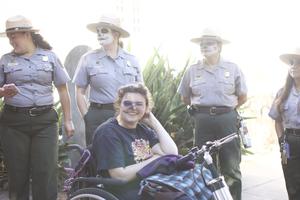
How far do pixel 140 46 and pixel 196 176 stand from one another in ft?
15.2

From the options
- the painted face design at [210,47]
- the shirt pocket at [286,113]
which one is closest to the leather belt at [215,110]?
the painted face design at [210,47]

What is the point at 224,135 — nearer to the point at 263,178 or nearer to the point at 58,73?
the point at 58,73

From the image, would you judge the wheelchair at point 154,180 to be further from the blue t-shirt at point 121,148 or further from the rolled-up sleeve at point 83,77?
the rolled-up sleeve at point 83,77

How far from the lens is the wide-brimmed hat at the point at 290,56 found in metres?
3.71

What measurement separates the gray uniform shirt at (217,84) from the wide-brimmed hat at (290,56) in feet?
2.01

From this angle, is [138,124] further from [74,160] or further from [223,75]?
[74,160]

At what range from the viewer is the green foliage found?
5.94 meters

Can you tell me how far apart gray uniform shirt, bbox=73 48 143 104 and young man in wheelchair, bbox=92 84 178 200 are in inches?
27.3

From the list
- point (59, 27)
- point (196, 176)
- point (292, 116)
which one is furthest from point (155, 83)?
point (196, 176)

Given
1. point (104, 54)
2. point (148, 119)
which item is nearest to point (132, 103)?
point (148, 119)

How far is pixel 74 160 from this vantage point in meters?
5.36

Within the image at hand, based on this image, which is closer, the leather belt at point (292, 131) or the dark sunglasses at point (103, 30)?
the leather belt at point (292, 131)

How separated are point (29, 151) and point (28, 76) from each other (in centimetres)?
55

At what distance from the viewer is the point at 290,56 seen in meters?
3.79
